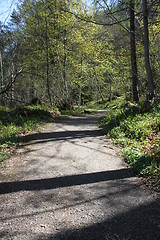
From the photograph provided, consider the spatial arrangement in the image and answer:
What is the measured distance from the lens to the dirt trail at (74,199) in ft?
7.47

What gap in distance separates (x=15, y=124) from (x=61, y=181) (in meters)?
4.69

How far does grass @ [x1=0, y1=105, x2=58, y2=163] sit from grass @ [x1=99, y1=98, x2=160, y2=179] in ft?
9.74

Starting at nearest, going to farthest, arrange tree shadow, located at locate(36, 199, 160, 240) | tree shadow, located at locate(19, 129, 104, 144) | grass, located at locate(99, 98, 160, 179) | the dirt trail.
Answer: tree shadow, located at locate(36, 199, 160, 240) → the dirt trail → grass, located at locate(99, 98, 160, 179) → tree shadow, located at locate(19, 129, 104, 144)

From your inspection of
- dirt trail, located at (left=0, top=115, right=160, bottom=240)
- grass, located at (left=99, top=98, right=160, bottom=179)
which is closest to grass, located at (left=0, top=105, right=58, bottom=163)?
dirt trail, located at (left=0, top=115, right=160, bottom=240)

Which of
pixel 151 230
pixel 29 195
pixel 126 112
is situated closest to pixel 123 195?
pixel 151 230

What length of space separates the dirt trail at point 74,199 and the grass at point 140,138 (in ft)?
0.94

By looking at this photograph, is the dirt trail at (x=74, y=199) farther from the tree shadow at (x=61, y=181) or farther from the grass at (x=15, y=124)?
the grass at (x=15, y=124)

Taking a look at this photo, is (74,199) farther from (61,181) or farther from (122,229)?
(122,229)

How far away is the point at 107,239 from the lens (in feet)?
6.98

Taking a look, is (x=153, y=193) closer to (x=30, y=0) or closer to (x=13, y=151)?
(x=13, y=151)

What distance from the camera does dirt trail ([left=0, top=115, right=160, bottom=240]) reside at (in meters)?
2.28

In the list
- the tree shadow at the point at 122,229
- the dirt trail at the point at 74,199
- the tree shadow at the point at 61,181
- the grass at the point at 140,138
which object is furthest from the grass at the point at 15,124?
the grass at the point at 140,138

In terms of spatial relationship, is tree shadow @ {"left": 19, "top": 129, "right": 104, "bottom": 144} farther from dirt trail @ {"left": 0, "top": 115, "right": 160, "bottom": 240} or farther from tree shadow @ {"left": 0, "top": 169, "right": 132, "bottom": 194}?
tree shadow @ {"left": 0, "top": 169, "right": 132, "bottom": 194}

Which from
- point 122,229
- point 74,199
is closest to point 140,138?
point 74,199
